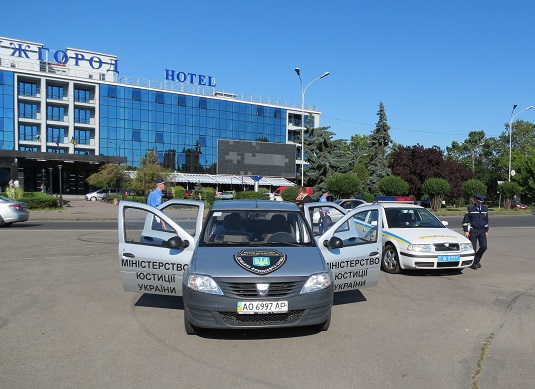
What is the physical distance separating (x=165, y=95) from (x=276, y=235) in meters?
72.8

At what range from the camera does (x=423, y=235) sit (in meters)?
9.77

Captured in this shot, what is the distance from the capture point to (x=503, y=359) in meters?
4.93

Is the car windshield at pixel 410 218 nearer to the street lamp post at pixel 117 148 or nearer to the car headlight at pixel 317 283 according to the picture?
the car headlight at pixel 317 283

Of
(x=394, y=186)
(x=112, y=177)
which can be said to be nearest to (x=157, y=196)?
(x=394, y=186)

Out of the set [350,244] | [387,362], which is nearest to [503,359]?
[387,362]

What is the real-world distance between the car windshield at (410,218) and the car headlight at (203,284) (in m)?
6.23

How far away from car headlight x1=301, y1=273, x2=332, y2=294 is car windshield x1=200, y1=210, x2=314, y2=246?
0.79 meters

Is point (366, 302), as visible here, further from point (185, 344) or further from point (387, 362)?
point (185, 344)

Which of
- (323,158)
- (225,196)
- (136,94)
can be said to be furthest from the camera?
(136,94)

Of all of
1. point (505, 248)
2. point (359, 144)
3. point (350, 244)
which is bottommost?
point (505, 248)

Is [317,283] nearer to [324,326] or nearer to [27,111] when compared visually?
[324,326]

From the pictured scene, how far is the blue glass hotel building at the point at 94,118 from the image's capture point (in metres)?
64.0

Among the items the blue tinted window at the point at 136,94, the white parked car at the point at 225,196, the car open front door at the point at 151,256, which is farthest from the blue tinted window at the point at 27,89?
the car open front door at the point at 151,256

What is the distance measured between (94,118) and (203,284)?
234 ft
